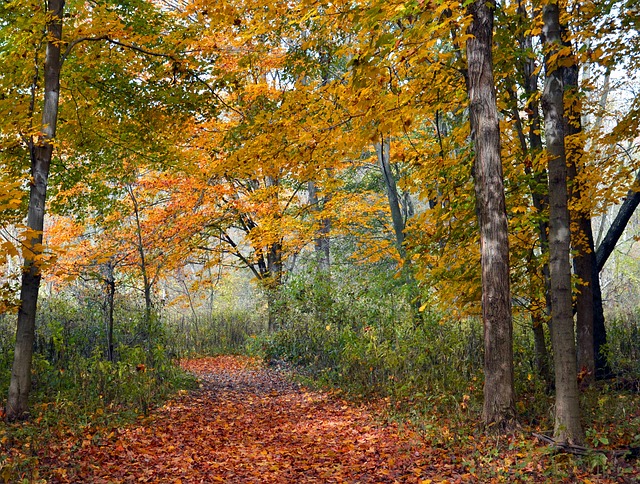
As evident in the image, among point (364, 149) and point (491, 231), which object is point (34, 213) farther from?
point (491, 231)

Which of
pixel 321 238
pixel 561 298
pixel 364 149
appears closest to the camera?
pixel 561 298

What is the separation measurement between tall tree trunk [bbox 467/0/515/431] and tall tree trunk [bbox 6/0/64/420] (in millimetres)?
5047

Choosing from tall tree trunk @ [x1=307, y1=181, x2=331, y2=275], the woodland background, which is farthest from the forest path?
tall tree trunk @ [x1=307, y1=181, x2=331, y2=275]

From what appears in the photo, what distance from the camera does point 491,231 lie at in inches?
220

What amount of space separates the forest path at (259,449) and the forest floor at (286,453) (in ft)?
0.04

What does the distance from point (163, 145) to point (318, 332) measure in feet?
16.7

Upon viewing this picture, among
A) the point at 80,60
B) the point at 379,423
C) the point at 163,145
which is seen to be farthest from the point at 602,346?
the point at 80,60

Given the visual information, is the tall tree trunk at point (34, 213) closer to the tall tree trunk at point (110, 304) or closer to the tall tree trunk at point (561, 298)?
the tall tree trunk at point (110, 304)

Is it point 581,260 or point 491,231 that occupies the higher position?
point 491,231

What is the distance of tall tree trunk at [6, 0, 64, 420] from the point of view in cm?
675

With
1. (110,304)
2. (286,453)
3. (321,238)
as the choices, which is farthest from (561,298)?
(321,238)

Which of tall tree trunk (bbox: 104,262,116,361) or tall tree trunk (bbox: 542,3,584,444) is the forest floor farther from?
tall tree trunk (bbox: 104,262,116,361)

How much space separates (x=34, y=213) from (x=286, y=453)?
4394mm

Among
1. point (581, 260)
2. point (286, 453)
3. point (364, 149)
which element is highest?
point (364, 149)
